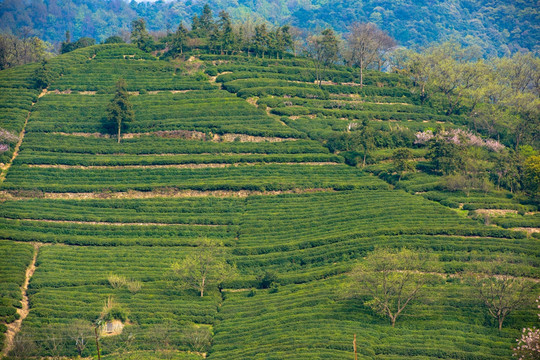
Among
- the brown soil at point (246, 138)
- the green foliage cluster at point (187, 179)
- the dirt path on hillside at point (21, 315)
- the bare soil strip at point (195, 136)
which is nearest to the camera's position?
the dirt path on hillside at point (21, 315)

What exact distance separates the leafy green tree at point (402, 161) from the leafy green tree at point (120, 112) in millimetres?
39426

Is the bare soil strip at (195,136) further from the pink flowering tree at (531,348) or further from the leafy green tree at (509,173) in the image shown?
the pink flowering tree at (531,348)

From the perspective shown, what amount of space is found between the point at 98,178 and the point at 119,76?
31.4 meters

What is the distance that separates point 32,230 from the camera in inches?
2749

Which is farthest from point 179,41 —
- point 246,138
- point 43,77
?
point 246,138

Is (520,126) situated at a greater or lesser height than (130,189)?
greater

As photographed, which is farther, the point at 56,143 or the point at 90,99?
the point at 90,99

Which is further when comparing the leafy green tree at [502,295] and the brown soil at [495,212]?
the brown soil at [495,212]

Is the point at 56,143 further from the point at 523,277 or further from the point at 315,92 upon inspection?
the point at 523,277

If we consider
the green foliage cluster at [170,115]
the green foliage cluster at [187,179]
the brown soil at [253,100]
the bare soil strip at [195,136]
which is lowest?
the green foliage cluster at [187,179]

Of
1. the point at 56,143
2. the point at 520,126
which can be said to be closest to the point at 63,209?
the point at 56,143

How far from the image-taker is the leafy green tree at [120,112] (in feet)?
296

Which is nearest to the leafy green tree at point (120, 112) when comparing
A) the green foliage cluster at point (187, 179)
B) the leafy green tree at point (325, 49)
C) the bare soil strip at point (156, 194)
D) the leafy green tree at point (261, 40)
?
the green foliage cluster at point (187, 179)

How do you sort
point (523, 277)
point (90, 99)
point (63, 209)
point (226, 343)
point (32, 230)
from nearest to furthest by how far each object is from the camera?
point (226, 343)
point (523, 277)
point (32, 230)
point (63, 209)
point (90, 99)
